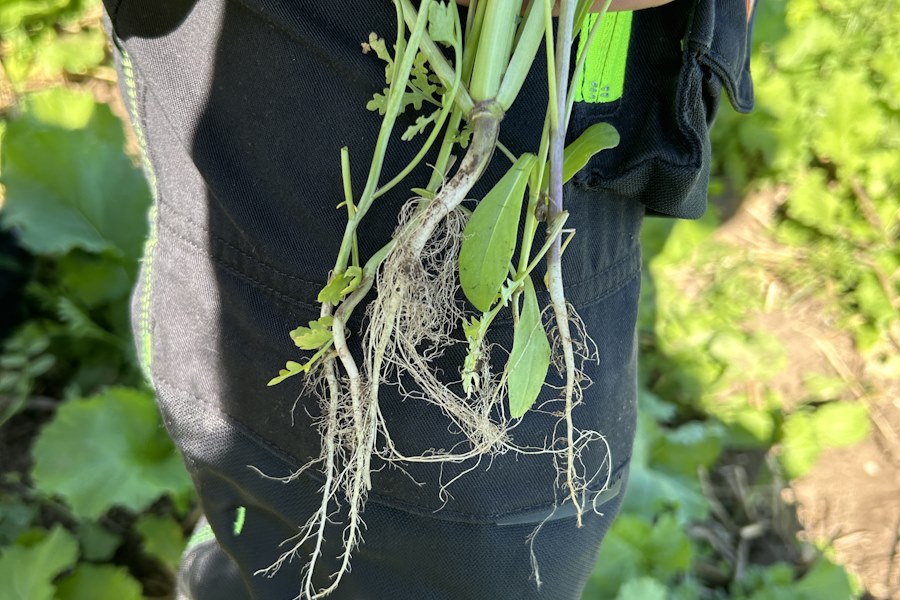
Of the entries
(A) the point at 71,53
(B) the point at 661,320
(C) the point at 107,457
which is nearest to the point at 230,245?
(C) the point at 107,457

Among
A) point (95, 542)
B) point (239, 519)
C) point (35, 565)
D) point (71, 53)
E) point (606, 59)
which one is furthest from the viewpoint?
point (71, 53)

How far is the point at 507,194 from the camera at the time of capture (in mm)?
489

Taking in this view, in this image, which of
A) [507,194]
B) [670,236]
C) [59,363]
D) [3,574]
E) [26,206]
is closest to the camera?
[507,194]

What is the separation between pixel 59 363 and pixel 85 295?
0.16 m

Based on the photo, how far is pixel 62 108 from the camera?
1227mm

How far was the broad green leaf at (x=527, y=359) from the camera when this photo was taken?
0.52m

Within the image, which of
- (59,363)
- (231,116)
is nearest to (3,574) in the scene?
(59,363)

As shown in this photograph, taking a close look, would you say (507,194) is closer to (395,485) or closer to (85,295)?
(395,485)

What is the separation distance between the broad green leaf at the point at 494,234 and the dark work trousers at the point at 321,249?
9 cm

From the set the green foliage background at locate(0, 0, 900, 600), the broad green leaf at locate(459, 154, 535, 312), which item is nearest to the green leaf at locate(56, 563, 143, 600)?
the green foliage background at locate(0, 0, 900, 600)

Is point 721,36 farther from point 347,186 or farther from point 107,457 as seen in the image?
point 107,457

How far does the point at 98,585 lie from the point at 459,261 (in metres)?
0.88

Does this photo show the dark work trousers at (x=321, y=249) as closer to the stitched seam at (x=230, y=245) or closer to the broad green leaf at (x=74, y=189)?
the stitched seam at (x=230, y=245)

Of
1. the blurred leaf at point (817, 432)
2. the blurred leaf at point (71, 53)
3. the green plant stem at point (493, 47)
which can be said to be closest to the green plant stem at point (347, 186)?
the green plant stem at point (493, 47)
